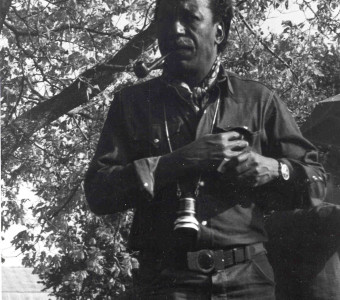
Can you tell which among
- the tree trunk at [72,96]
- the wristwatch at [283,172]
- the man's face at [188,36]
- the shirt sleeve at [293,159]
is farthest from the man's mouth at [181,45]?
the tree trunk at [72,96]

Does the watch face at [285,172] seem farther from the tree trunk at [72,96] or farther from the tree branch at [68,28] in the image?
the tree branch at [68,28]

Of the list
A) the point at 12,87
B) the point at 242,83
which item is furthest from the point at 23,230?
the point at 242,83

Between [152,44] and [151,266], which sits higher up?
[152,44]

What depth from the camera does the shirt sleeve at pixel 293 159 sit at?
2.58m

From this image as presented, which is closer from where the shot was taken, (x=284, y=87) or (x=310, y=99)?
(x=284, y=87)

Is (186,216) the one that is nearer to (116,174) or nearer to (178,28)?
(116,174)

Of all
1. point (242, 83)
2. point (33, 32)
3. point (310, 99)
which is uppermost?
point (33, 32)

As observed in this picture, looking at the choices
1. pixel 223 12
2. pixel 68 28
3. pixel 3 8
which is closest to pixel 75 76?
pixel 68 28

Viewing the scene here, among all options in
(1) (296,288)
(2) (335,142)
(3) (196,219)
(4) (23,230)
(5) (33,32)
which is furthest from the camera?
(4) (23,230)

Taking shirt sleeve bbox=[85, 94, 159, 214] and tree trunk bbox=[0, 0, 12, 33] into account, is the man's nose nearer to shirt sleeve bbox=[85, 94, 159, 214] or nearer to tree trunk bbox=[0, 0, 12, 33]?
shirt sleeve bbox=[85, 94, 159, 214]

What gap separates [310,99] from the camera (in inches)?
481

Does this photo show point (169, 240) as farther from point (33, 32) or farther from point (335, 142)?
point (33, 32)

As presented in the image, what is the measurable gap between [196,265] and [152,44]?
716 cm

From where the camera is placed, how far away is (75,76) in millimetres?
10641
